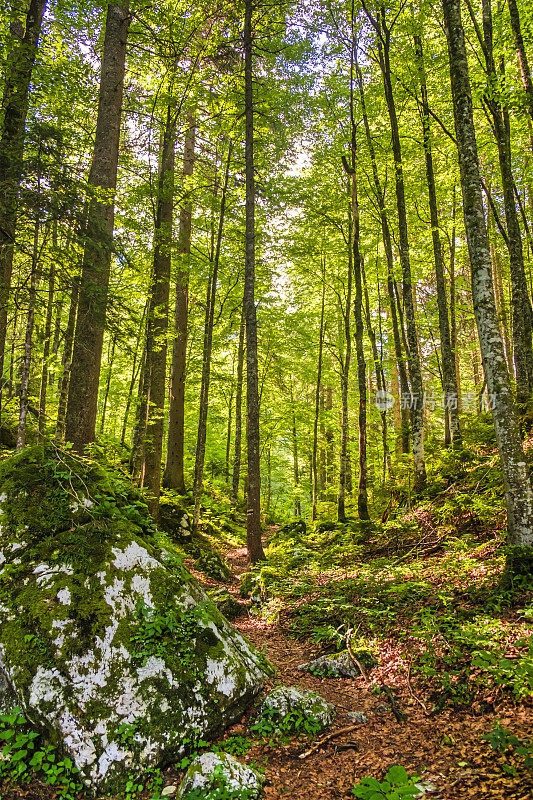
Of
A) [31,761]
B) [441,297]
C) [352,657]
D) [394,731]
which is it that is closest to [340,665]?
[352,657]

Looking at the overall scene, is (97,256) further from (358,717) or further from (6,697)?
(358,717)

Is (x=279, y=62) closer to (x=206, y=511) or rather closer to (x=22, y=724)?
(x=206, y=511)

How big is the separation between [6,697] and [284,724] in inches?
98.8

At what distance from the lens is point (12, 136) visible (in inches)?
242

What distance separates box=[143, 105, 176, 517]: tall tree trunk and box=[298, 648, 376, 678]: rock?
18.0 feet

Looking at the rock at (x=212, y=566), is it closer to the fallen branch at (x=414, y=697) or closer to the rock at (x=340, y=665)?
the rock at (x=340, y=665)

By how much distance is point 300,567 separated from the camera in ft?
29.9

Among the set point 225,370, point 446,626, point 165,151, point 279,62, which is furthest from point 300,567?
point 279,62

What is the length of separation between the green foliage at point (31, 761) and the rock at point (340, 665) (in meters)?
2.92

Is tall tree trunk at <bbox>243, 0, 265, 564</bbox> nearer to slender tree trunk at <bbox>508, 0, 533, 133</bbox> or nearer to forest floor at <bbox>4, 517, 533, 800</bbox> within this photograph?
forest floor at <bbox>4, 517, 533, 800</bbox>

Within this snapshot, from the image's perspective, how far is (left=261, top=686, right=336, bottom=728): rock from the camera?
3844 millimetres

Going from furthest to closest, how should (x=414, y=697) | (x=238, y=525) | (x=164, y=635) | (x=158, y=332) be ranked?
(x=238, y=525) < (x=158, y=332) < (x=414, y=697) < (x=164, y=635)

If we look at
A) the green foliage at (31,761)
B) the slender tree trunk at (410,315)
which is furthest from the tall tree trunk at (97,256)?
the slender tree trunk at (410,315)

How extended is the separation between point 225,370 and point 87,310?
1531cm
